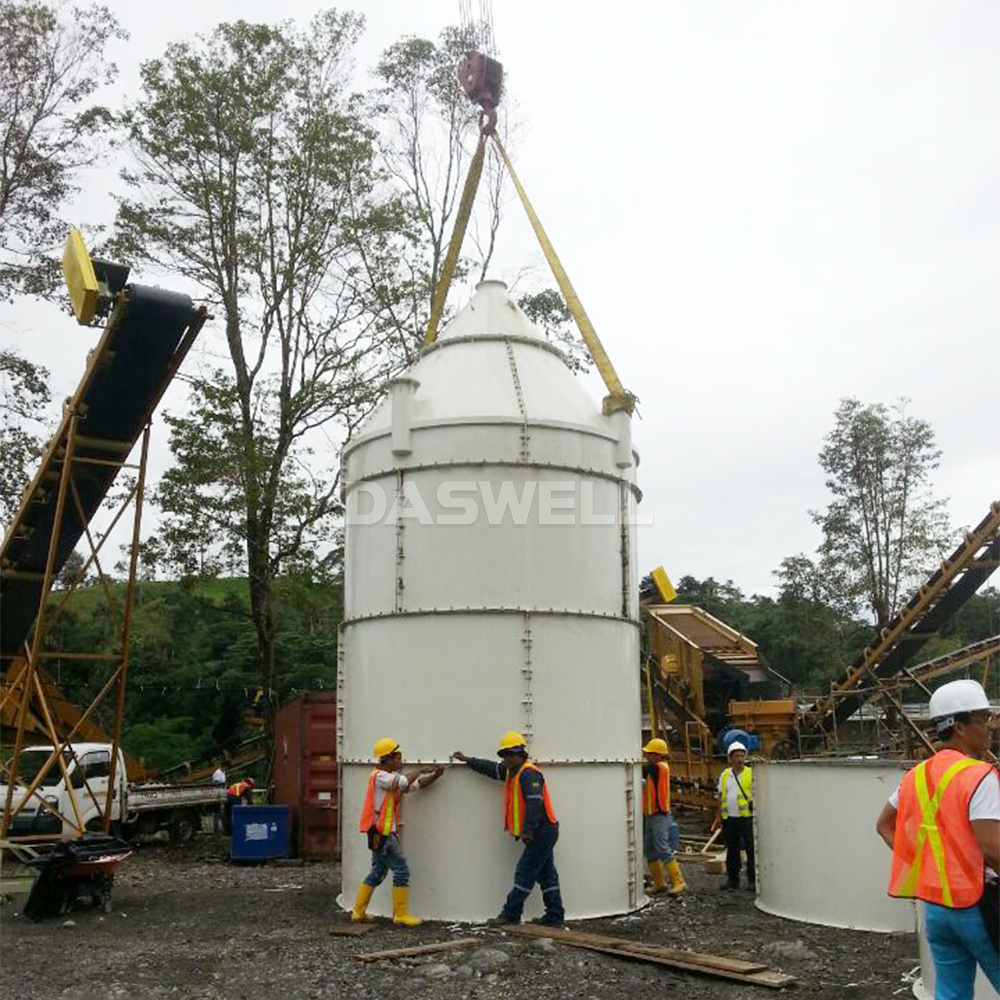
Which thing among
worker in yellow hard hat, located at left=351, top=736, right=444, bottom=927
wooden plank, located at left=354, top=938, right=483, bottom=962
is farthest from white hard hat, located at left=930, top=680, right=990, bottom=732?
worker in yellow hard hat, located at left=351, top=736, right=444, bottom=927

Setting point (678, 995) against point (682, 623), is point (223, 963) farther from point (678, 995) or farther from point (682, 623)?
point (682, 623)

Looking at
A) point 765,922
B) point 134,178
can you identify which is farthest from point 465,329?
point 134,178

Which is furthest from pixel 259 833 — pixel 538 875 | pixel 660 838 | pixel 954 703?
pixel 954 703

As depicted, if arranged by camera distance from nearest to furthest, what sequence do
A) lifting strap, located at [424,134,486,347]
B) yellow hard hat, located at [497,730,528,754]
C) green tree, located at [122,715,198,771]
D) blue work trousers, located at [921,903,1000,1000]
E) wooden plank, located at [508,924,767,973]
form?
blue work trousers, located at [921,903,1000,1000] → wooden plank, located at [508,924,767,973] → yellow hard hat, located at [497,730,528,754] → lifting strap, located at [424,134,486,347] → green tree, located at [122,715,198,771]

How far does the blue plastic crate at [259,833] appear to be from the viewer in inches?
664

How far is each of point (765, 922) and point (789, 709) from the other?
488 inches

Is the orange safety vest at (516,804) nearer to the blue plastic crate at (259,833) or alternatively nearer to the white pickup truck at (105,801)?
the blue plastic crate at (259,833)

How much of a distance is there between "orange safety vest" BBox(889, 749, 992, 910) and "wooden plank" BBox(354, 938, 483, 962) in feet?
16.8

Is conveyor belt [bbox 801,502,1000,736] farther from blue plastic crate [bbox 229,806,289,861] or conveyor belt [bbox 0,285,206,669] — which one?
conveyor belt [bbox 0,285,206,669]

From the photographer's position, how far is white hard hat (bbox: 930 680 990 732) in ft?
15.7

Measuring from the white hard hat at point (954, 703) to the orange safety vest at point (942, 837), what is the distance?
15 cm

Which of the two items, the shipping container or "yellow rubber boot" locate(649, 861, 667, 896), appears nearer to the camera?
"yellow rubber boot" locate(649, 861, 667, 896)

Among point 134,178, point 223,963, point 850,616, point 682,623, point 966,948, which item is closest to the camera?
point 966,948

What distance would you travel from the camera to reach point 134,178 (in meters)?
22.5
